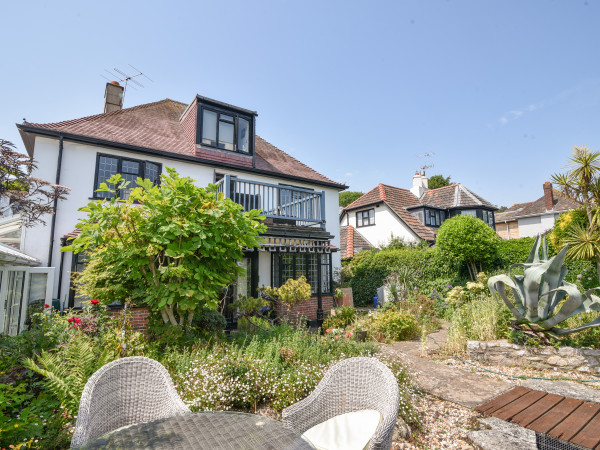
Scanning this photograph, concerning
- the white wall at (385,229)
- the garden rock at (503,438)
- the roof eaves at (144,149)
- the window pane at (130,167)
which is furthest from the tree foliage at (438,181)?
the garden rock at (503,438)

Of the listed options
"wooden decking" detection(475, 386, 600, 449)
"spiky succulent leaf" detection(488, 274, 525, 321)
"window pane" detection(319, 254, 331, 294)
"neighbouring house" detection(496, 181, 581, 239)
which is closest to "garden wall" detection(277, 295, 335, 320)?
"window pane" detection(319, 254, 331, 294)

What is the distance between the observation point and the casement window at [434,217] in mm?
23725

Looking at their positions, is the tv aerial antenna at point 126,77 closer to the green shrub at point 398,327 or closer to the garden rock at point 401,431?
the green shrub at point 398,327

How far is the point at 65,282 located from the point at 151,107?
8549mm

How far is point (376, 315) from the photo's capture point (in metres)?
8.96

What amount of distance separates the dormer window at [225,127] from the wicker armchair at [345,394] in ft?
35.2

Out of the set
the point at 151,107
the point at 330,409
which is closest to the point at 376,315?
the point at 330,409

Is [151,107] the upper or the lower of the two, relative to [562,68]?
upper

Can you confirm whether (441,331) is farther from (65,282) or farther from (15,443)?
(65,282)

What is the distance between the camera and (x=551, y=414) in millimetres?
2666

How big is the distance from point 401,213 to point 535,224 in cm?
1693

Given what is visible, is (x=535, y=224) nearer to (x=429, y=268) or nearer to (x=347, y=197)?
(x=429, y=268)

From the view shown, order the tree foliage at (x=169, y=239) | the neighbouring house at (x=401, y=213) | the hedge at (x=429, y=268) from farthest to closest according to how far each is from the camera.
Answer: the neighbouring house at (x=401, y=213)
the hedge at (x=429, y=268)
the tree foliage at (x=169, y=239)

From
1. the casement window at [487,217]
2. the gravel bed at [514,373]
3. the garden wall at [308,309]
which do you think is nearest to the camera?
the gravel bed at [514,373]
